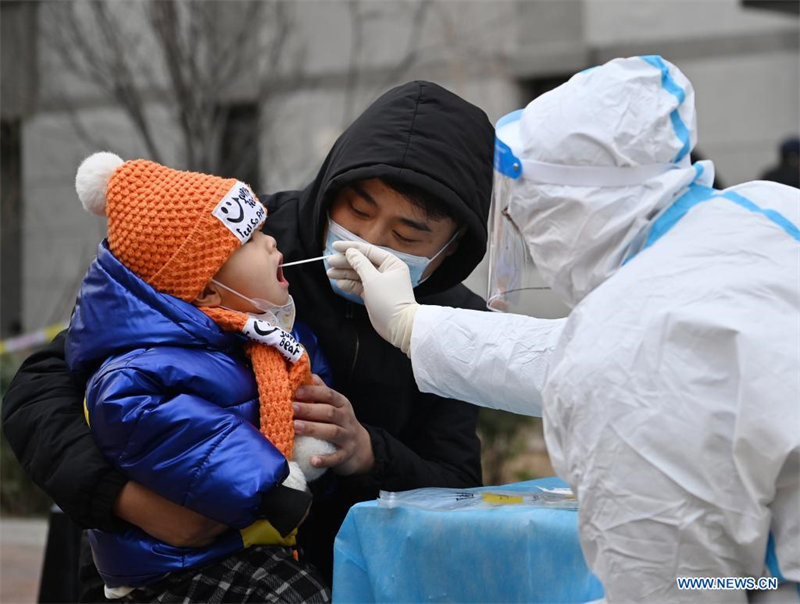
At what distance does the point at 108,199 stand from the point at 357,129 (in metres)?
0.65

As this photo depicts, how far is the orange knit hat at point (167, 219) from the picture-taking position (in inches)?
98.0

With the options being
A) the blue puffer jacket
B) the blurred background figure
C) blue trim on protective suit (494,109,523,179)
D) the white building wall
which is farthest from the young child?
the white building wall

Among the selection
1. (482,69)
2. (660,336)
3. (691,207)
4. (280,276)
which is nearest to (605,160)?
(691,207)

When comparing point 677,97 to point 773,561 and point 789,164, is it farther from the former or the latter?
point 789,164

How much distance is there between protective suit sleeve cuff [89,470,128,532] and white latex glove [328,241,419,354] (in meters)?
0.64

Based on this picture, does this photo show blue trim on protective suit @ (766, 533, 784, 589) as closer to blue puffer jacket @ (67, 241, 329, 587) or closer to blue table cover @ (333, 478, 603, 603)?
blue table cover @ (333, 478, 603, 603)

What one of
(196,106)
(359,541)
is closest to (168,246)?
(359,541)

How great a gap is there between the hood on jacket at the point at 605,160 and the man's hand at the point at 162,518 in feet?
3.06

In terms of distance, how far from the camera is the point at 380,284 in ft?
8.48

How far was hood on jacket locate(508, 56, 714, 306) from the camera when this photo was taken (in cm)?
193

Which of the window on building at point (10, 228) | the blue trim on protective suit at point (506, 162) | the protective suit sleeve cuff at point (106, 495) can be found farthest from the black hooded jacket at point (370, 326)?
the window on building at point (10, 228)

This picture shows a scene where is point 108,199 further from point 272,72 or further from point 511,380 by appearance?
point 272,72

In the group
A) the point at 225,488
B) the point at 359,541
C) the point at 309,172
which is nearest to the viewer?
the point at 225,488

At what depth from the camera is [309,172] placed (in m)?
9.56
